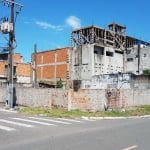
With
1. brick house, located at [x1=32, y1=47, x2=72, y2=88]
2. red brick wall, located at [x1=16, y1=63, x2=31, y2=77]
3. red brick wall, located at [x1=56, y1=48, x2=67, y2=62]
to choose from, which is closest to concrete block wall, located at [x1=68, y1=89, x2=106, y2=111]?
brick house, located at [x1=32, y1=47, x2=72, y2=88]

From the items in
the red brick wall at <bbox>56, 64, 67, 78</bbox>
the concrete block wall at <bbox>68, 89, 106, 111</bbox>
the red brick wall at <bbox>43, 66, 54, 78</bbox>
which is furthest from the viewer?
the red brick wall at <bbox>43, 66, 54, 78</bbox>

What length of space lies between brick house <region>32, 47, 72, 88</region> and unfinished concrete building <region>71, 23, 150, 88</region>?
160cm

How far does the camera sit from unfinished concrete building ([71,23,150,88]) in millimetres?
66938

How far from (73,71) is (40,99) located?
43.4m

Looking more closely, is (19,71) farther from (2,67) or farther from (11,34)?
(11,34)

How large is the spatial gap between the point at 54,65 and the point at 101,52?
37.8 ft

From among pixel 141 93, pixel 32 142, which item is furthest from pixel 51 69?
pixel 32 142

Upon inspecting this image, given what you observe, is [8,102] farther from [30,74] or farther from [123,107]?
[30,74]

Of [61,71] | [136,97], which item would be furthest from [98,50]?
[136,97]

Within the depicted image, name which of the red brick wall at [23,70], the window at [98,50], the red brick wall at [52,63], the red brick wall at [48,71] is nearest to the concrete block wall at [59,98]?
the red brick wall at [23,70]

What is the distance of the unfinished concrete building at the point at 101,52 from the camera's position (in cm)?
6694

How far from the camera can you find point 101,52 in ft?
226

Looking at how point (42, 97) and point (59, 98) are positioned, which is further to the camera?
point (42, 97)

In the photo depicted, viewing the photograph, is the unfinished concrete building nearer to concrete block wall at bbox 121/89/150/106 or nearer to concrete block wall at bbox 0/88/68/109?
concrete block wall at bbox 121/89/150/106
